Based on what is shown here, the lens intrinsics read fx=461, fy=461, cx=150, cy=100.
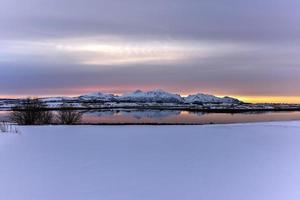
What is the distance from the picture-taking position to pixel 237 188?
10.2 metres

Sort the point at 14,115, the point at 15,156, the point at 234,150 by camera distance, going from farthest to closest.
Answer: the point at 14,115, the point at 234,150, the point at 15,156

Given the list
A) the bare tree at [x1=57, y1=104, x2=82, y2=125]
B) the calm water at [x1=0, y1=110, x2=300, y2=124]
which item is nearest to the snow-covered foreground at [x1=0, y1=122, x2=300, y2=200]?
the calm water at [x1=0, y1=110, x2=300, y2=124]

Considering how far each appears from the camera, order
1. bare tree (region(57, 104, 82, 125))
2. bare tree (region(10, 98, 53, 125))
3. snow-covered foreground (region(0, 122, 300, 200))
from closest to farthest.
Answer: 1. snow-covered foreground (region(0, 122, 300, 200))
2. bare tree (region(10, 98, 53, 125))
3. bare tree (region(57, 104, 82, 125))

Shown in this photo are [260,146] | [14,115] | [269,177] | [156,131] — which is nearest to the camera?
[269,177]

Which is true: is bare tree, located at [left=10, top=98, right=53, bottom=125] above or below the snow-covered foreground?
above

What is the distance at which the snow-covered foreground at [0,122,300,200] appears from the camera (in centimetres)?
978

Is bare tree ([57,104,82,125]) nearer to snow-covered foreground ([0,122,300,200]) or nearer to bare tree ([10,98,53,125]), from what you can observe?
bare tree ([10,98,53,125])

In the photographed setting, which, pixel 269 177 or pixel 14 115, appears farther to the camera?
pixel 14 115

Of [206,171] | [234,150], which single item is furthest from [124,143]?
[206,171]

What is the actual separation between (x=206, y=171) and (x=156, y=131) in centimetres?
855

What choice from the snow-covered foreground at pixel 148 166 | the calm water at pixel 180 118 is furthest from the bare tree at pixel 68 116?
the snow-covered foreground at pixel 148 166

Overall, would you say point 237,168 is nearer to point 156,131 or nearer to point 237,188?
point 237,188

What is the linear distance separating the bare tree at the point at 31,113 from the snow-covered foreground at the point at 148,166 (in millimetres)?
18204

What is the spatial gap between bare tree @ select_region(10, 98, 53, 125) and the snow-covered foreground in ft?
59.7
